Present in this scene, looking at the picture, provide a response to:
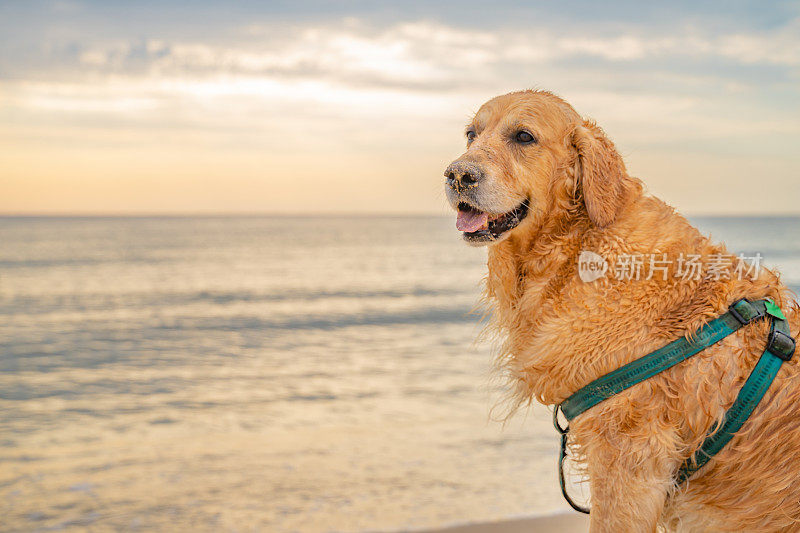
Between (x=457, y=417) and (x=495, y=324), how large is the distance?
18.7 feet

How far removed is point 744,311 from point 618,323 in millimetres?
413

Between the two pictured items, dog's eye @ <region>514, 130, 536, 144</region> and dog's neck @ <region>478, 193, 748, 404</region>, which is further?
dog's eye @ <region>514, 130, 536, 144</region>

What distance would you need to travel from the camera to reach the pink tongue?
244 centimetres

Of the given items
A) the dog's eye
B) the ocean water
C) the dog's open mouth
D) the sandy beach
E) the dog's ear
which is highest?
the dog's eye

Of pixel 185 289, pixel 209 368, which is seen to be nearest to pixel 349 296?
pixel 185 289

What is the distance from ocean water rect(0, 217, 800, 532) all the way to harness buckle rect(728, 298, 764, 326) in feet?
2.57

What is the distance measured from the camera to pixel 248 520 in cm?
540

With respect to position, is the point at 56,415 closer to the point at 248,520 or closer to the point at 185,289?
the point at 248,520

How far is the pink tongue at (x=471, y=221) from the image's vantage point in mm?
2443

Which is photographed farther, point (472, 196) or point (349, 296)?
point (349, 296)

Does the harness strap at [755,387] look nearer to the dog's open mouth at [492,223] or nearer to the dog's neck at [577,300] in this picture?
the dog's neck at [577,300]
